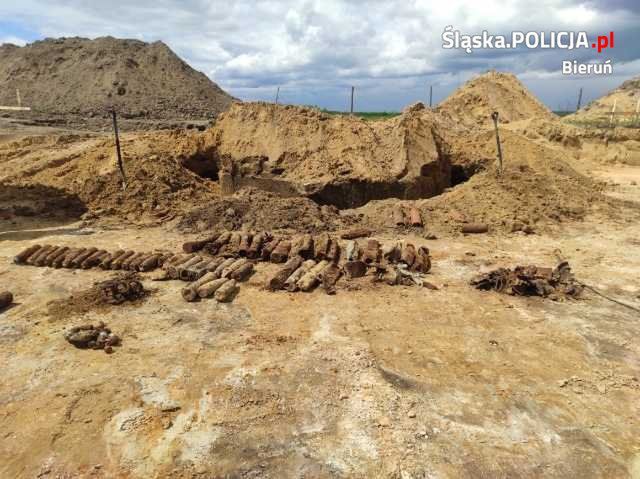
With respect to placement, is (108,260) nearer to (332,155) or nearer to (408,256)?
(408,256)

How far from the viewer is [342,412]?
444 centimetres

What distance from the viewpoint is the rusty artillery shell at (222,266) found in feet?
24.8

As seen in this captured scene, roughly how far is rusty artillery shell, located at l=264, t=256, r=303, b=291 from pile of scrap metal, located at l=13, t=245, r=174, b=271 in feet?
7.15

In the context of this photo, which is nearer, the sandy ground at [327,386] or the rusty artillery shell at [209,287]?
the sandy ground at [327,386]

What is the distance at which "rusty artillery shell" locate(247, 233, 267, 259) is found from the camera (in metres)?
8.55

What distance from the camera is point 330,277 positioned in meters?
7.45

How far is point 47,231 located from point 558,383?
10.3m

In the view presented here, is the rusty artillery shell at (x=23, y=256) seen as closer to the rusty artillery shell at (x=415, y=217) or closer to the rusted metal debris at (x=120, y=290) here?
the rusted metal debris at (x=120, y=290)

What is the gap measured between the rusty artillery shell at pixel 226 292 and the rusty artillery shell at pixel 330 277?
1.39 m

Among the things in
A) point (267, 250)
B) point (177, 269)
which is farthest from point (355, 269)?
point (177, 269)

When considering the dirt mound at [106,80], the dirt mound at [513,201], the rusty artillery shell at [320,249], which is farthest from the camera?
the dirt mound at [106,80]

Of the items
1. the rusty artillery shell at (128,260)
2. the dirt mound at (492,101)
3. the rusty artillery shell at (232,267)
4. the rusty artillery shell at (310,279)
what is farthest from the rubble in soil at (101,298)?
the dirt mound at (492,101)

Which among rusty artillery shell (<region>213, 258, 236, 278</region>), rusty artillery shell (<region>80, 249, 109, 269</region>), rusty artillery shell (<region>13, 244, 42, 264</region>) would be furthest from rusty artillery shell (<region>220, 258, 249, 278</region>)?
rusty artillery shell (<region>13, 244, 42, 264</region>)

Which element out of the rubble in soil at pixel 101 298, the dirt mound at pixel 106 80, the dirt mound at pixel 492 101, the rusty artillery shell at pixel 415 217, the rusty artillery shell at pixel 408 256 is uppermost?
the dirt mound at pixel 106 80
